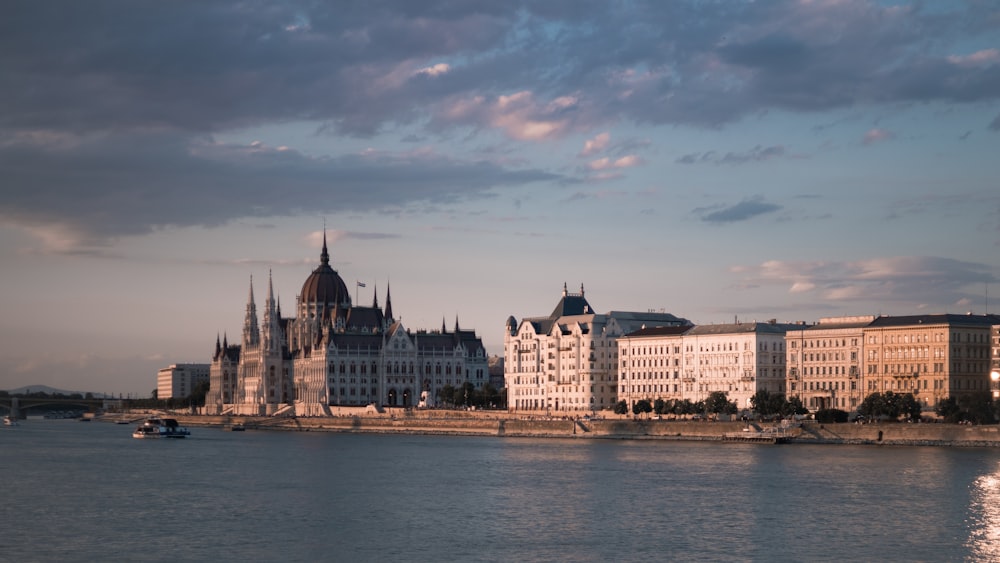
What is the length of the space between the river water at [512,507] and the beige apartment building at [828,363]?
1141 inches

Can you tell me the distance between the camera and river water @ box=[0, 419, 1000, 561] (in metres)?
46.6

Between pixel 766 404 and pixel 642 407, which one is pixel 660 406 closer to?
pixel 642 407

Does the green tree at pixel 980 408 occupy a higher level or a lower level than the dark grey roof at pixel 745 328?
lower

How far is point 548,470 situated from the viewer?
7975 cm

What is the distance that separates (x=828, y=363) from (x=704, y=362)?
15140mm

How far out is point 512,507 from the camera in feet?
194

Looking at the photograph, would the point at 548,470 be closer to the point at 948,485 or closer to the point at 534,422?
the point at 948,485

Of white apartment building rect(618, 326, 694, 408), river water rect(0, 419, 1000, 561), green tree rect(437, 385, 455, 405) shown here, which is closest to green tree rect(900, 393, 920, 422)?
river water rect(0, 419, 1000, 561)

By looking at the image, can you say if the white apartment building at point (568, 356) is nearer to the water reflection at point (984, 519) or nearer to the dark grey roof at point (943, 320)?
the dark grey roof at point (943, 320)

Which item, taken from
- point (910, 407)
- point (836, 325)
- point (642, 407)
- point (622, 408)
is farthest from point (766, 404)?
point (622, 408)

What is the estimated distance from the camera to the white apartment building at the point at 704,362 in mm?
133750

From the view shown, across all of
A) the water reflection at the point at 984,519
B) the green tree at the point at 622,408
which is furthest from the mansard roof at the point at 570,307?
the water reflection at the point at 984,519

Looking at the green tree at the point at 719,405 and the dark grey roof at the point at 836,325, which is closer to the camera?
the dark grey roof at the point at 836,325

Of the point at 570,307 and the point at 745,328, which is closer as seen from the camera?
the point at 745,328
